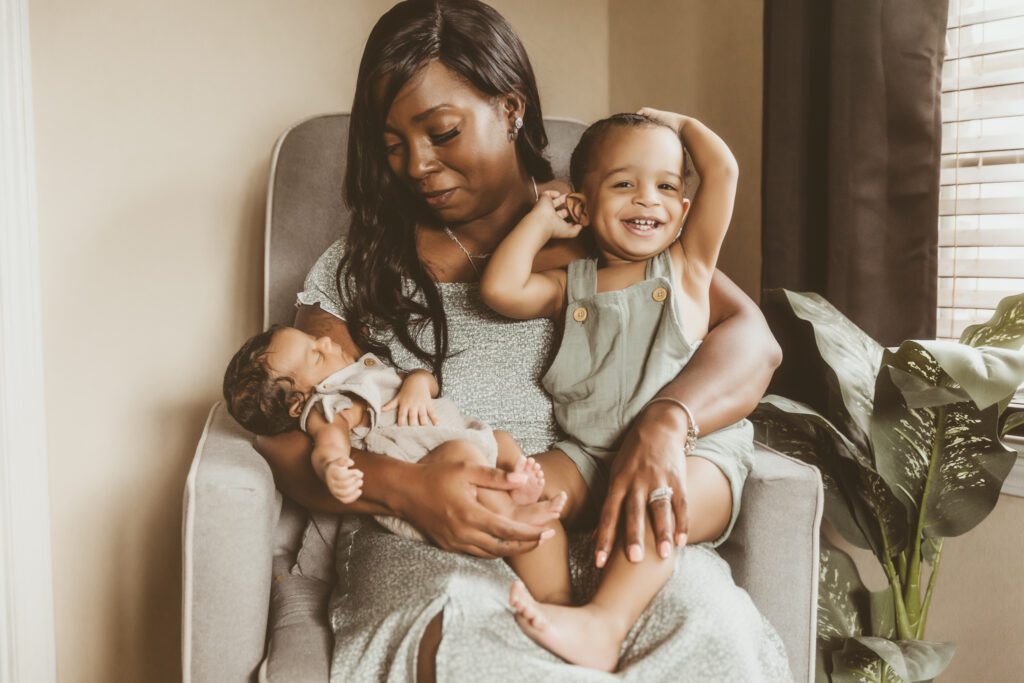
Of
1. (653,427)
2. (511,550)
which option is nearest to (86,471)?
(511,550)

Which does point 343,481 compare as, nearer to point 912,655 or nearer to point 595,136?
point 595,136

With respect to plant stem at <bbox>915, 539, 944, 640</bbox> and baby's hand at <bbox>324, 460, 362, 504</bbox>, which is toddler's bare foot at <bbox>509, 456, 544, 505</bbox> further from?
plant stem at <bbox>915, 539, 944, 640</bbox>

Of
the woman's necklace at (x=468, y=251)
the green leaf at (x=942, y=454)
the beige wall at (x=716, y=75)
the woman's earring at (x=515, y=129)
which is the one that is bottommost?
the green leaf at (x=942, y=454)

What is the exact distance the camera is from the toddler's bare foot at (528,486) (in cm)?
107

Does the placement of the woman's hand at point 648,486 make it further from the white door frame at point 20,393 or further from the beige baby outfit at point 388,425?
the white door frame at point 20,393

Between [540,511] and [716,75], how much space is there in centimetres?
137

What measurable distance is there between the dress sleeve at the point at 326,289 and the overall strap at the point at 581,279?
1.22 ft

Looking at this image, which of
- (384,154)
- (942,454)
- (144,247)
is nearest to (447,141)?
(384,154)

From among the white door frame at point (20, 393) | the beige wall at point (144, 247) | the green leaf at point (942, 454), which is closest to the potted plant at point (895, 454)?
the green leaf at point (942, 454)

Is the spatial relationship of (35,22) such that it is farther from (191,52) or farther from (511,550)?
(511,550)

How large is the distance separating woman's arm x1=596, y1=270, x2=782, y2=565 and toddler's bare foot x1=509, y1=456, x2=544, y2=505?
89 millimetres

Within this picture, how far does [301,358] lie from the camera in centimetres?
127

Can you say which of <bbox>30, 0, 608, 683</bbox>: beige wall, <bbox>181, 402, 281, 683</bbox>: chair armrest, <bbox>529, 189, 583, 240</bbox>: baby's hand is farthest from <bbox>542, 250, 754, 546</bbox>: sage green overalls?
<bbox>30, 0, 608, 683</bbox>: beige wall

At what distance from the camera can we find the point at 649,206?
1.23m
